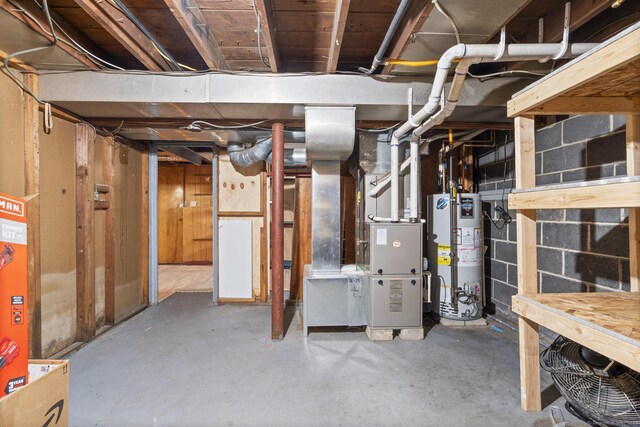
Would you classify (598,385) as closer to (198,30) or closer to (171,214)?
(198,30)

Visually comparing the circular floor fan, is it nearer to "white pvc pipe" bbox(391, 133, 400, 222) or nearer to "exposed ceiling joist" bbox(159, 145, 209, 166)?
"white pvc pipe" bbox(391, 133, 400, 222)

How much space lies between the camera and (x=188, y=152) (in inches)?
160

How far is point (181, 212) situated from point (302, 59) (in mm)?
5022

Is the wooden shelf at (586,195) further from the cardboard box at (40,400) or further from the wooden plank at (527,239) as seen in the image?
the cardboard box at (40,400)

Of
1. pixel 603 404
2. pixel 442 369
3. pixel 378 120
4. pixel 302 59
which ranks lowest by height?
pixel 442 369

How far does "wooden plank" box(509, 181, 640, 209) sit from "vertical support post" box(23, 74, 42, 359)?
312cm

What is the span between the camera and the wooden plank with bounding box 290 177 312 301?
12.1 ft

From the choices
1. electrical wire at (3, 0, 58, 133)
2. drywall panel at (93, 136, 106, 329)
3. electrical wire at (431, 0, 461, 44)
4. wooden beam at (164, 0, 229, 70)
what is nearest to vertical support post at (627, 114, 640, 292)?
electrical wire at (431, 0, 461, 44)

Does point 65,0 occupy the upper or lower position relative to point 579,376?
upper

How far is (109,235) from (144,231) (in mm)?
639

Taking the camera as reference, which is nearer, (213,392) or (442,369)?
(213,392)

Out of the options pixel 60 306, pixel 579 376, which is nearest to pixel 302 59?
pixel 579 376

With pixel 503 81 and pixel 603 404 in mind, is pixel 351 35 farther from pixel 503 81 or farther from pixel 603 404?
pixel 603 404

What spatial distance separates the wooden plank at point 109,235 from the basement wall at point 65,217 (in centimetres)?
3
